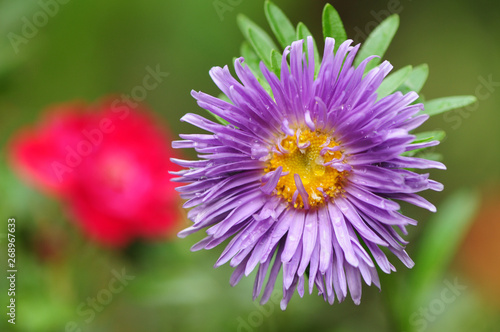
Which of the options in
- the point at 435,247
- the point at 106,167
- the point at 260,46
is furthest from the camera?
the point at 106,167

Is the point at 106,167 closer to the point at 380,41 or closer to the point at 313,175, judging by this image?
the point at 313,175

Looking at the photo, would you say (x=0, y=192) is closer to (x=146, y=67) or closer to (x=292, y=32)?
(x=146, y=67)

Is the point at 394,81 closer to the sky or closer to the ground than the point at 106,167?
closer to the ground

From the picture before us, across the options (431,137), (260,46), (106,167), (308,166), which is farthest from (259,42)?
(106,167)

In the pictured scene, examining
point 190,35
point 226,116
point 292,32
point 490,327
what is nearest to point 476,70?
point 490,327

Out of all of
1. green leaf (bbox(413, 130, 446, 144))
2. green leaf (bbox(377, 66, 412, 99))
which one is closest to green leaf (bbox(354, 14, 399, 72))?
green leaf (bbox(377, 66, 412, 99))

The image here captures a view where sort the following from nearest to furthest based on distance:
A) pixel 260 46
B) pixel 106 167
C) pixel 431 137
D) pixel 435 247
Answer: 1. pixel 431 137
2. pixel 260 46
3. pixel 435 247
4. pixel 106 167

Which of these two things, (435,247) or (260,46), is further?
(435,247)
